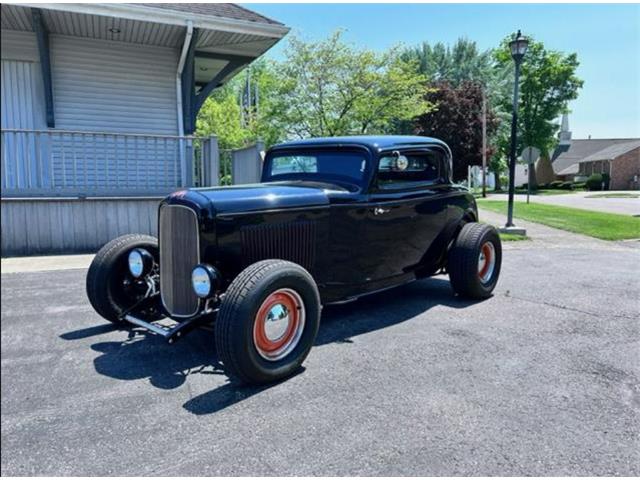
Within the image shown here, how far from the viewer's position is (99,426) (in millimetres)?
2518

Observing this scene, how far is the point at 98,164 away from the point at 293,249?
633 cm

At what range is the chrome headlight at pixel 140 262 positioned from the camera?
383cm

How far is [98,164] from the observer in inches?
342

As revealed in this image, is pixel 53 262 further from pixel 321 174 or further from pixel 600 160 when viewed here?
pixel 600 160

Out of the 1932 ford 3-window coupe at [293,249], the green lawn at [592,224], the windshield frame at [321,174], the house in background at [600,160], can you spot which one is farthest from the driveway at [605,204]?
the windshield frame at [321,174]

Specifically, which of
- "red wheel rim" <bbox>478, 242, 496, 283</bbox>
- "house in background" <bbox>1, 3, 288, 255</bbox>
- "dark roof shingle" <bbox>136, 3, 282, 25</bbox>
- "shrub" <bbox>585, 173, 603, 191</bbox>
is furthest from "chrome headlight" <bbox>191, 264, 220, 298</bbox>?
"shrub" <bbox>585, 173, 603, 191</bbox>

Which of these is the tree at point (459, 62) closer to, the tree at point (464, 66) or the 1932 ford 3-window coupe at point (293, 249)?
the tree at point (464, 66)

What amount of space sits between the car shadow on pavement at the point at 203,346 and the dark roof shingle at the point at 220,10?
6.28 metres

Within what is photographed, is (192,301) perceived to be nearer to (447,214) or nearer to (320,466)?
(320,466)

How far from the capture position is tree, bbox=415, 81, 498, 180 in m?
33.5

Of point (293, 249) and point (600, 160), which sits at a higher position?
point (600, 160)

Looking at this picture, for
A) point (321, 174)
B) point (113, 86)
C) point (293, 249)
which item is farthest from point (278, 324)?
point (113, 86)

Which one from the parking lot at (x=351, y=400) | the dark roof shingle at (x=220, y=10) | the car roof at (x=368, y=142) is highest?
the dark roof shingle at (x=220, y=10)

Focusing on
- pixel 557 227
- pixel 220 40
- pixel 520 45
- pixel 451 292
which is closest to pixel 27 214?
pixel 220 40
